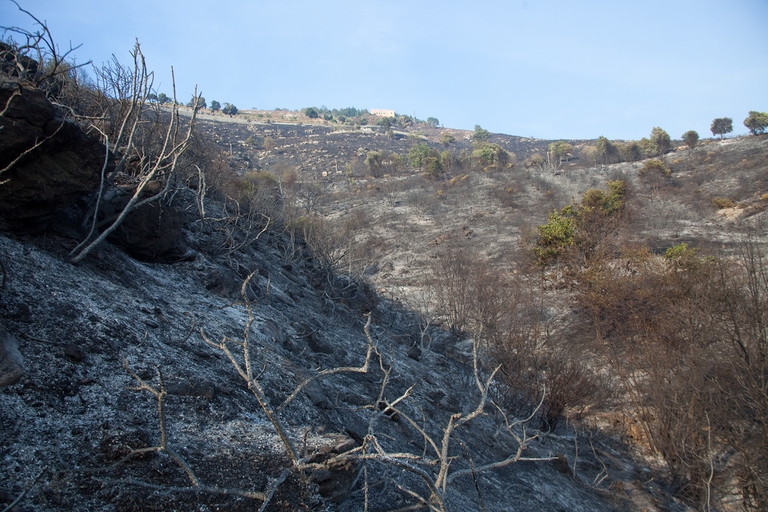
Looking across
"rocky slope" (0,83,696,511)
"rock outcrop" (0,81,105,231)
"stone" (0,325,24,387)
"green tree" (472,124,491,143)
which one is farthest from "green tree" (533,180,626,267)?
"green tree" (472,124,491,143)

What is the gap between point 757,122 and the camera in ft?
105

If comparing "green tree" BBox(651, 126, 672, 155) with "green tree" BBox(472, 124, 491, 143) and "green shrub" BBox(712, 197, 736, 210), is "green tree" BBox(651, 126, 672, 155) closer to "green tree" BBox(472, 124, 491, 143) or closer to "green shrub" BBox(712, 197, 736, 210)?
"green shrub" BBox(712, 197, 736, 210)

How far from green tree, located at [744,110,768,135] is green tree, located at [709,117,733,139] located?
273 cm

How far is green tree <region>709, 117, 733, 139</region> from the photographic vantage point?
35.3 metres

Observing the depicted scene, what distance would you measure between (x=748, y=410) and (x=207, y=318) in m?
7.24

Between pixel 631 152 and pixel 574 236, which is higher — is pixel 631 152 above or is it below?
above

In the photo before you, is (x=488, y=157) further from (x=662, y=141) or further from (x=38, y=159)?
(x=38, y=159)

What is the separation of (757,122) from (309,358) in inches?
1588

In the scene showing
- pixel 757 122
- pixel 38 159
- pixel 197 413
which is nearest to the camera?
pixel 197 413

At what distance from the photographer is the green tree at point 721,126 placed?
1391 inches

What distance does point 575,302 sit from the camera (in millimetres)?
13617

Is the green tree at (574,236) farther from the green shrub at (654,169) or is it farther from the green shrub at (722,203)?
the green shrub at (654,169)

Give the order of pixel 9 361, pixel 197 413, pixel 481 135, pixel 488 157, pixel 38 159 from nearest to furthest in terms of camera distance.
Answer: pixel 9 361
pixel 197 413
pixel 38 159
pixel 488 157
pixel 481 135

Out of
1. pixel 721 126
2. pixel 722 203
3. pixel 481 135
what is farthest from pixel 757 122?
pixel 481 135
